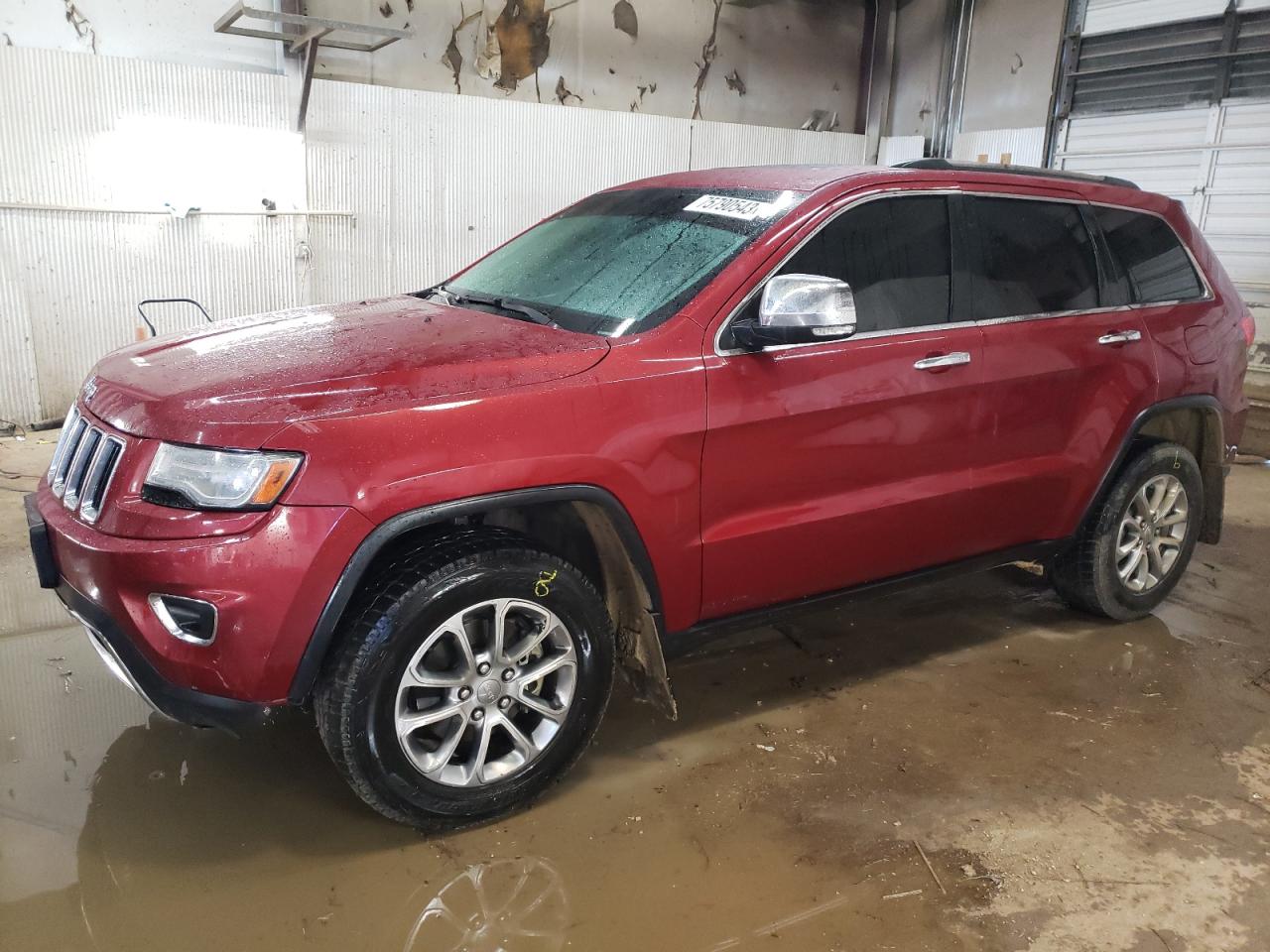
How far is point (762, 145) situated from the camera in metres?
8.75

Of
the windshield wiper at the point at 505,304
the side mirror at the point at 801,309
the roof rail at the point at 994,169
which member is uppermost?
the roof rail at the point at 994,169

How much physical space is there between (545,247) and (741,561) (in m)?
1.32

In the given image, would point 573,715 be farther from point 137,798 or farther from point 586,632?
point 137,798

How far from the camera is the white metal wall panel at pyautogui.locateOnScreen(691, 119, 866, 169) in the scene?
841 cm

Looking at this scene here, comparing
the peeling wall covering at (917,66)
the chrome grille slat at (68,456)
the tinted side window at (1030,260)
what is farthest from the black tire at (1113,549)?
the peeling wall covering at (917,66)

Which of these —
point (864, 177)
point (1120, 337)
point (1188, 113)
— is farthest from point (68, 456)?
point (1188, 113)

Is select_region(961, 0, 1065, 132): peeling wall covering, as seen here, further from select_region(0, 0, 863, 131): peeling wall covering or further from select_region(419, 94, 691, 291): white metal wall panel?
select_region(419, 94, 691, 291): white metal wall panel

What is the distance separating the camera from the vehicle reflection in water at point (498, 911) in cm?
201

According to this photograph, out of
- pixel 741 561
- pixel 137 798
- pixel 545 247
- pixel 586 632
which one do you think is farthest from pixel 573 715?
pixel 545 247

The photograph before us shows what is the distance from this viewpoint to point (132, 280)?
6.34 m

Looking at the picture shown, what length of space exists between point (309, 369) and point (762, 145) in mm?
7373

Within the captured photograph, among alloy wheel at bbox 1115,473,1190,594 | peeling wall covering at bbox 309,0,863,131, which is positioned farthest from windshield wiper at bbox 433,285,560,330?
peeling wall covering at bbox 309,0,863,131

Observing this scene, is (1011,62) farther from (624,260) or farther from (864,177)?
(624,260)

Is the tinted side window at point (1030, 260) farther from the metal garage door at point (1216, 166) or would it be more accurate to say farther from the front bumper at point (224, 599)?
the metal garage door at point (1216, 166)
